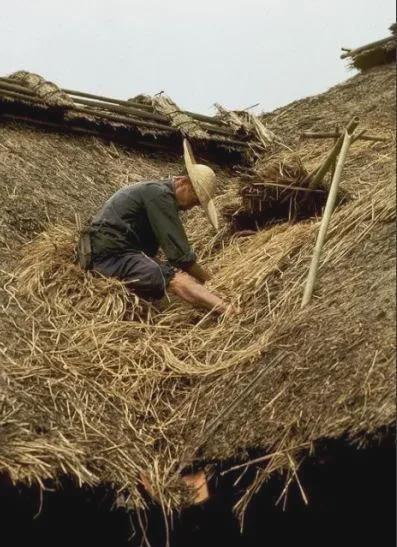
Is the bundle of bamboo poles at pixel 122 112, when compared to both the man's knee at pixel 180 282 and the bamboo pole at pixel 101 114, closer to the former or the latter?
the bamboo pole at pixel 101 114

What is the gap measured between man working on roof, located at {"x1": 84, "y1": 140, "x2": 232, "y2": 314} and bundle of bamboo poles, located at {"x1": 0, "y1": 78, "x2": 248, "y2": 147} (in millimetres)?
2021

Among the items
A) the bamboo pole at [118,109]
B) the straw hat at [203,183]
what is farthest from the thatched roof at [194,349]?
the bamboo pole at [118,109]

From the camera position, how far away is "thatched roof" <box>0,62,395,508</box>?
15.9 ft

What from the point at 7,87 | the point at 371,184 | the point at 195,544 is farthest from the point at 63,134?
the point at 195,544

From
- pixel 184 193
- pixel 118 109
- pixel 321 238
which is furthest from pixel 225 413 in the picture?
pixel 118 109

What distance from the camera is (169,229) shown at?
6469 millimetres

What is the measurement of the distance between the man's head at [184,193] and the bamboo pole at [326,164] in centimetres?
66

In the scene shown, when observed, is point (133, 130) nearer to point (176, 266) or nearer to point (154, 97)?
point (154, 97)

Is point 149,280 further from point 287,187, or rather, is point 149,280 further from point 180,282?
point 287,187

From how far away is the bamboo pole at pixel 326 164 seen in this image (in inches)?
255

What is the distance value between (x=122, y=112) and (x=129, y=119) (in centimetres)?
15

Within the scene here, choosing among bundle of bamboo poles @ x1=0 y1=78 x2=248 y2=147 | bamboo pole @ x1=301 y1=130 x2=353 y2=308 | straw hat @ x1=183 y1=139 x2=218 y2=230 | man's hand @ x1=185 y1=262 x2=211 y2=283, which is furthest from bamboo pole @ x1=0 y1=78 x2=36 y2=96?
bamboo pole @ x1=301 y1=130 x2=353 y2=308

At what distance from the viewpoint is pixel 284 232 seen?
6777mm

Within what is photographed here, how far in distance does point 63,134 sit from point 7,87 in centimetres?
49
